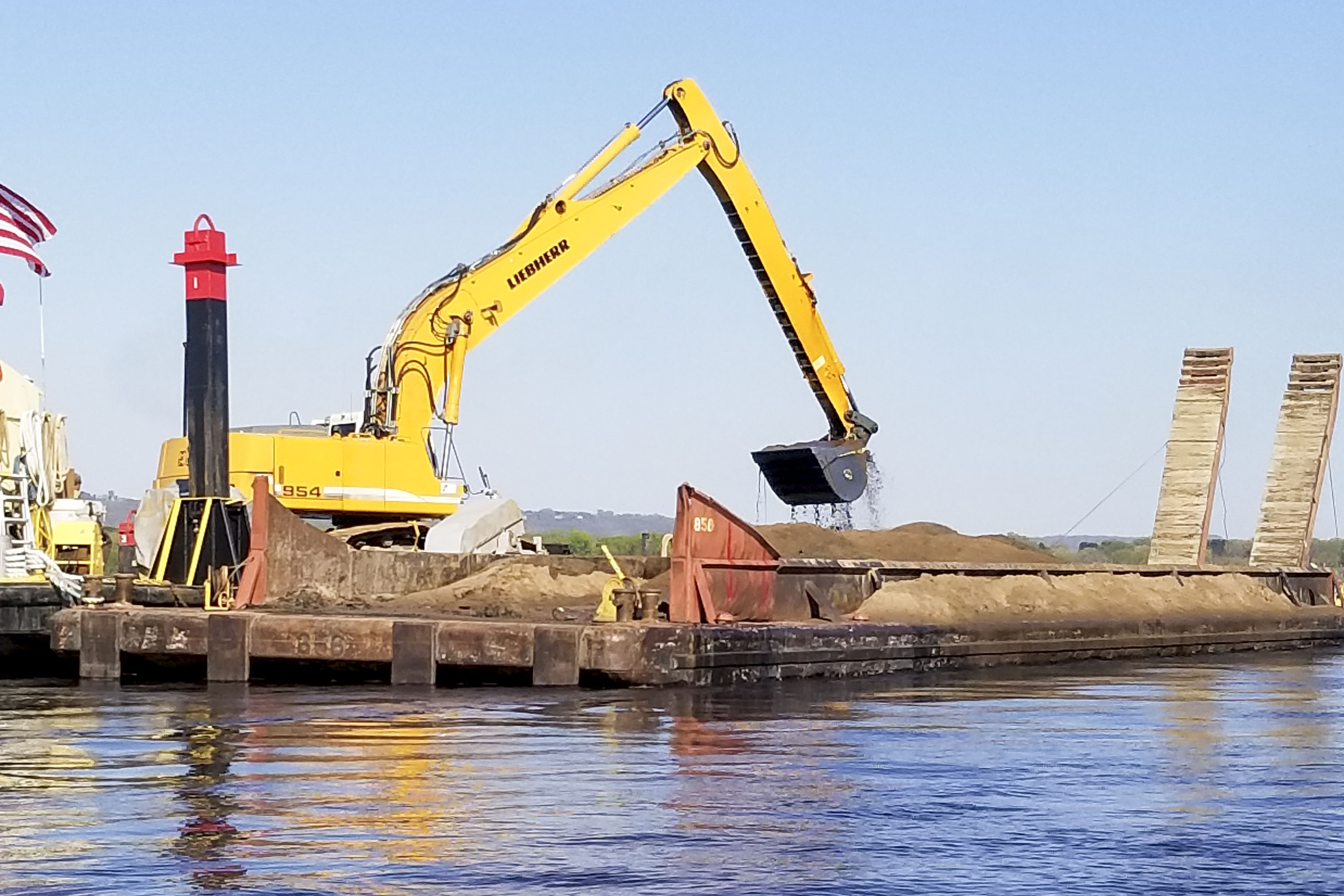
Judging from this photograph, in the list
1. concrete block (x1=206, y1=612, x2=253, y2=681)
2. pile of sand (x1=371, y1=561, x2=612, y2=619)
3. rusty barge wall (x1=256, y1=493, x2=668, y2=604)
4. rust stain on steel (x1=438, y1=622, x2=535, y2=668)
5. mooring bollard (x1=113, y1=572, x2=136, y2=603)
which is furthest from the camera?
pile of sand (x1=371, y1=561, x2=612, y2=619)

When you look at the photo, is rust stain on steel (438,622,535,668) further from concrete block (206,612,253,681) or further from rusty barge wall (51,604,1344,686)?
concrete block (206,612,253,681)

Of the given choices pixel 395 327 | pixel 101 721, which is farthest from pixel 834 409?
pixel 101 721

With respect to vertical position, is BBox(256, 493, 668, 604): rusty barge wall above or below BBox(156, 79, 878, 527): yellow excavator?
below

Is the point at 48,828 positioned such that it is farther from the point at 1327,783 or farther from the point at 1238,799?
the point at 1327,783

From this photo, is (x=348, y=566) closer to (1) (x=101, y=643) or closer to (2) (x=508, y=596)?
(2) (x=508, y=596)

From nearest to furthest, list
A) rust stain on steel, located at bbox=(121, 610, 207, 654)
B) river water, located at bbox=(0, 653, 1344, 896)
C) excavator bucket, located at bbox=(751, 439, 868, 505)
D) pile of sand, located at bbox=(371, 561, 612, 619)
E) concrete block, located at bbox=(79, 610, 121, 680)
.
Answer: river water, located at bbox=(0, 653, 1344, 896) → rust stain on steel, located at bbox=(121, 610, 207, 654) → concrete block, located at bbox=(79, 610, 121, 680) → pile of sand, located at bbox=(371, 561, 612, 619) → excavator bucket, located at bbox=(751, 439, 868, 505)

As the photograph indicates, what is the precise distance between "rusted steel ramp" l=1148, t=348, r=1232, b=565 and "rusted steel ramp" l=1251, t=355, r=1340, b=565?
3.96 feet

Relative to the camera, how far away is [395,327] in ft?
86.1

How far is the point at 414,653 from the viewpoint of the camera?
17.8 metres

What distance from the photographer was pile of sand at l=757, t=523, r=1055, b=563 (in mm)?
28172

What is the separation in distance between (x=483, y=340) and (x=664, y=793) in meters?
16.4

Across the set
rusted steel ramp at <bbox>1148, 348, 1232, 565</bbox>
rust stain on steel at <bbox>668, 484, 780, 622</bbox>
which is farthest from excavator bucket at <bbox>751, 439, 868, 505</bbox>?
rust stain on steel at <bbox>668, 484, 780, 622</bbox>

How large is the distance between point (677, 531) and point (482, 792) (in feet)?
21.4

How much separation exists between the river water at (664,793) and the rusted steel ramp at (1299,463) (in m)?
16.0
